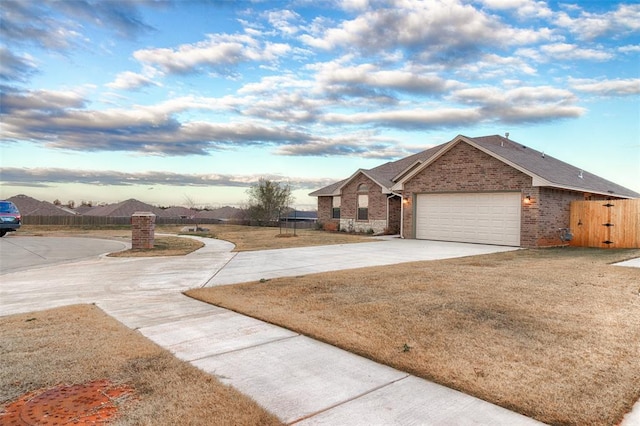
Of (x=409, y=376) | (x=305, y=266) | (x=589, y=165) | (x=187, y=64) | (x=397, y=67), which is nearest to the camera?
(x=409, y=376)

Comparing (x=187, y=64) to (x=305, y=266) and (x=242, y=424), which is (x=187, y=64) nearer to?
(x=305, y=266)

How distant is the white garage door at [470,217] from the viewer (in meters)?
17.0

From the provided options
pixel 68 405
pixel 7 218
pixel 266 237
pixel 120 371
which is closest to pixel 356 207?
pixel 266 237

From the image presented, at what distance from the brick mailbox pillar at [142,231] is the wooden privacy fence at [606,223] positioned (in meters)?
18.7

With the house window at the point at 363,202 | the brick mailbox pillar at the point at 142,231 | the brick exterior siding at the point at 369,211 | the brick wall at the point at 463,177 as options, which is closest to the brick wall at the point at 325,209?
the brick exterior siding at the point at 369,211

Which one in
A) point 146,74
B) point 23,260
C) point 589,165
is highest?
point 146,74

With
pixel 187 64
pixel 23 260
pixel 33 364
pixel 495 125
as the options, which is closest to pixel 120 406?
pixel 33 364

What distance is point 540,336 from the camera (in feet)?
15.1

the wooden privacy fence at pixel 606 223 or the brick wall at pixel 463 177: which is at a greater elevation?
the brick wall at pixel 463 177

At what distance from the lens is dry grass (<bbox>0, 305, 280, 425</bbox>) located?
2.79 m

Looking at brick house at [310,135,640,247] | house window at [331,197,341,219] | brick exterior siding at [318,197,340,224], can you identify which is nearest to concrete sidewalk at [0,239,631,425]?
brick house at [310,135,640,247]

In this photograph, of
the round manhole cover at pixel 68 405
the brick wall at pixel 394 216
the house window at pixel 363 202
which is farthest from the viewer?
the house window at pixel 363 202

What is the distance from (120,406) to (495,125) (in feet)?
95.9

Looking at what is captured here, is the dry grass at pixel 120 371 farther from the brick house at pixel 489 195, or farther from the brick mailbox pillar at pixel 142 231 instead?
the brick house at pixel 489 195
